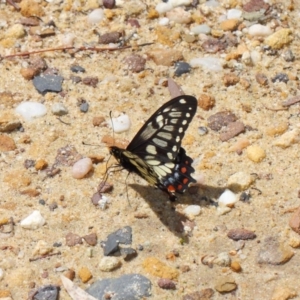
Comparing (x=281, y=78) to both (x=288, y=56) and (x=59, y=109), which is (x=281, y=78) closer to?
(x=288, y=56)


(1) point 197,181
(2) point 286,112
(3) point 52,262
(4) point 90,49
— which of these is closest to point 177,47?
(4) point 90,49

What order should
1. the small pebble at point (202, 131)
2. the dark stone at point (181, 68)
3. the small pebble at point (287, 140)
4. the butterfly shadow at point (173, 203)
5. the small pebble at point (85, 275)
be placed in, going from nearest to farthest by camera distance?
the small pebble at point (85, 275)
the butterfly shadow at point (173, 203)
the small pebble at point (287, 140)
the small pebble at point (202, 131)
the dark stone at point (181, 68)

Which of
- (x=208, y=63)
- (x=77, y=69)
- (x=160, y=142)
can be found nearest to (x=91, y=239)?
(x=160, y=142)

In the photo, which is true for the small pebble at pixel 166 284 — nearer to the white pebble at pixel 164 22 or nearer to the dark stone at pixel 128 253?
the dark stone at pixel 128 253

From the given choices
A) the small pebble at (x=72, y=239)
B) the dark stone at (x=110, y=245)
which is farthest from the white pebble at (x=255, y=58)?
the small pebble at (x=72, y=239)

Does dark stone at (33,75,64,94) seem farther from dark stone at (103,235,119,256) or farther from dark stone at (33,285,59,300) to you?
dark stone at (33,285,59,300)
